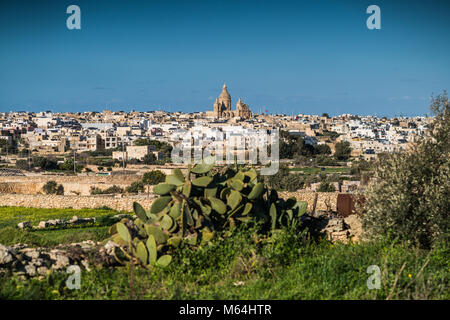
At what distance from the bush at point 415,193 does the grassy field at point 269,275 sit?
0.31 metres

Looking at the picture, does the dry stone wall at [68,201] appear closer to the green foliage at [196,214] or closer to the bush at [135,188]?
the bush at [135,188]

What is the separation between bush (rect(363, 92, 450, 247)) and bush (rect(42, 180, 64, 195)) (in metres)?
22.1

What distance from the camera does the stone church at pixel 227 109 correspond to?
150m

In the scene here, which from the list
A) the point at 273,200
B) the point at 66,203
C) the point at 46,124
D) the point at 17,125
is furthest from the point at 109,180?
the point at 46,124

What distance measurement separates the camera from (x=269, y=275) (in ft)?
21.5

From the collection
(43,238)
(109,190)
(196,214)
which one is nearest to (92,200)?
(109,190)

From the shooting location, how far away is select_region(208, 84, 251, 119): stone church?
150125 millimetres

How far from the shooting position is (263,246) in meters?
7.37

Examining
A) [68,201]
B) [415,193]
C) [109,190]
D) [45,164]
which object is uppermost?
[415,193]

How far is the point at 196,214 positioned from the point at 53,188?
70.7 ft

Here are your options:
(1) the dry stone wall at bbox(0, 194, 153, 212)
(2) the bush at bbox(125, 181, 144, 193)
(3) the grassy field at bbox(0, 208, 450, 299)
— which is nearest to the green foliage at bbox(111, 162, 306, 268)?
(3) the grassy field at bbox(0, 208, 450, 299)

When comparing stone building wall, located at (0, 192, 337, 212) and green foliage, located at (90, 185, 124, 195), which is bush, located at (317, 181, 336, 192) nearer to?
stone building wall, located at (0, 192, 337, 212)

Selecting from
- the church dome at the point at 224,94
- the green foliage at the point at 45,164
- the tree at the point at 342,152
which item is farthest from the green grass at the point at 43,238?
the church dome at the point at 224,94

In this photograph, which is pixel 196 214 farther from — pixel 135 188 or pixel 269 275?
pixel 135 188
